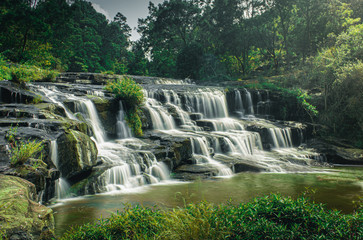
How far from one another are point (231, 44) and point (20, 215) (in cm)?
3345

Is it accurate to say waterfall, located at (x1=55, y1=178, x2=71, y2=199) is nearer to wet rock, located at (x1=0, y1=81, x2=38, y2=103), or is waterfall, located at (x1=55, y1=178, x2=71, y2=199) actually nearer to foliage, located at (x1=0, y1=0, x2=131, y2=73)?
wet rock, located at (x1=0, y1=81, x2=38, y2=103)

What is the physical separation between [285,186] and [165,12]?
3744 cm

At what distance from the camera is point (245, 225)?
3379 mm

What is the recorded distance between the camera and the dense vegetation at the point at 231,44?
17.9 m

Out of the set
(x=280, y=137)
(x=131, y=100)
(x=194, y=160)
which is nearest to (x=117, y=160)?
(x=194, y=160)

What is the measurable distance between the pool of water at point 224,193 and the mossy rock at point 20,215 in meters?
1.22

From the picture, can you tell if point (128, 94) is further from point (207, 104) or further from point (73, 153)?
point (207, 104)

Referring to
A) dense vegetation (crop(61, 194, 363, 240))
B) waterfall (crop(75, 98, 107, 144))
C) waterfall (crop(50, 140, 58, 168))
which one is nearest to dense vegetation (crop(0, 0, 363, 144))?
waterfall (crop(75, 98, 107, 144))

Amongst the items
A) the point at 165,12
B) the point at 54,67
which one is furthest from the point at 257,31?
the point at 54,67

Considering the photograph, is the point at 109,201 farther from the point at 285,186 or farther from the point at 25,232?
the point at 285,186

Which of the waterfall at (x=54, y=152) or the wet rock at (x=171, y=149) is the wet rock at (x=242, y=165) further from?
Answer: the waterfall at (x=54, y=152)

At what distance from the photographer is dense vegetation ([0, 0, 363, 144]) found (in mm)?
17922

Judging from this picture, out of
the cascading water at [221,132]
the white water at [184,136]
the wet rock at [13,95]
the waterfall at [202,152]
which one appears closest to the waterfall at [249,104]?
the cascading water at [221,132]

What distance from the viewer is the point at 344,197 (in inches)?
275
